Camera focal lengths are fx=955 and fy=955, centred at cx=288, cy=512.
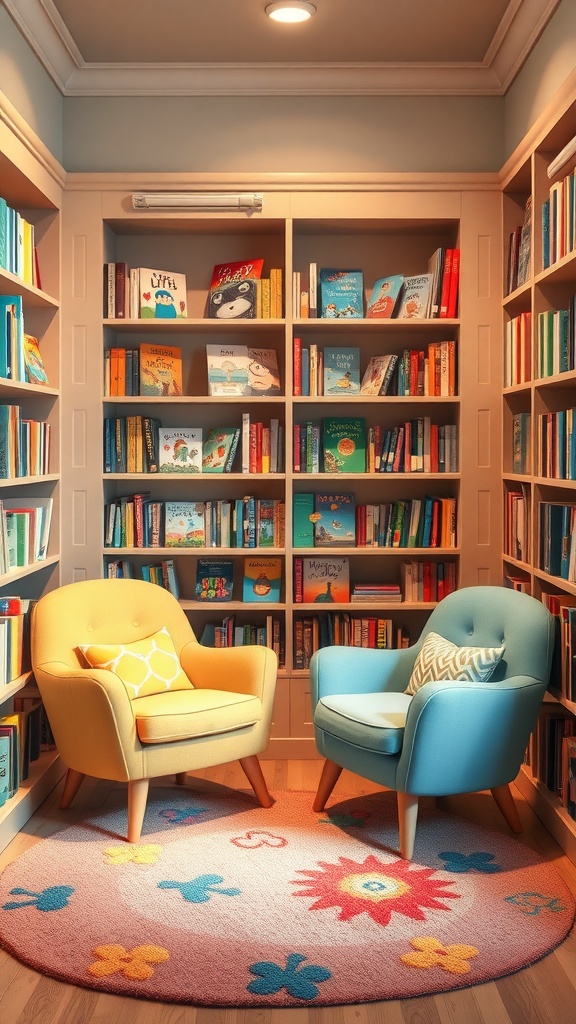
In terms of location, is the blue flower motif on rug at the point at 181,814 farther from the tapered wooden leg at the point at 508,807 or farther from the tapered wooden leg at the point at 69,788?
the tapered wooden leg at the point at 508,807

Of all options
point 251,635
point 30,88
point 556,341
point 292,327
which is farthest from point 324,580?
point 30,88

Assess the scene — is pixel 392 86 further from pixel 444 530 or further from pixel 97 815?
pixel 97 815

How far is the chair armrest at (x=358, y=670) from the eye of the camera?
141 inches

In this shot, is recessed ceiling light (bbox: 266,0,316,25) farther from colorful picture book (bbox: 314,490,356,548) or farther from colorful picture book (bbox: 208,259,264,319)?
colorful picture book (bbox: 314,490,356,548)

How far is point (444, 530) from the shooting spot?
4266 millimetres

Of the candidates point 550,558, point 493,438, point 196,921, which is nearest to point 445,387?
point 493,438

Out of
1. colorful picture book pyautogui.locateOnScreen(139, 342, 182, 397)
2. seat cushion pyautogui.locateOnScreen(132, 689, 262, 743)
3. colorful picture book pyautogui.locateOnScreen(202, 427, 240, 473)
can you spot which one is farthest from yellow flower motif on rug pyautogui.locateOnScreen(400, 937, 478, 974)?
colorful picture book pyautogui.locateOnScreen(139, 342, 182, 397)

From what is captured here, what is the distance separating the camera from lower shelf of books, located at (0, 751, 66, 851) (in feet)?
10.6

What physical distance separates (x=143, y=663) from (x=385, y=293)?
6.39 ft

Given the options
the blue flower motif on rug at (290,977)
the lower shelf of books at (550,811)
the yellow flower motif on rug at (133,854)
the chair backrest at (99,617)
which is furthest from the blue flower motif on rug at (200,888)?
the lower shelf of books at (550,811)

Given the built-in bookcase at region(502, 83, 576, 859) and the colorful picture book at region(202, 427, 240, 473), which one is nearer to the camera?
the built-in bookcase at region(502, 83, 576, 859)

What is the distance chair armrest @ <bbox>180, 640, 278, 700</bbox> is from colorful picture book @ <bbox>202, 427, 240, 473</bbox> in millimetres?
852

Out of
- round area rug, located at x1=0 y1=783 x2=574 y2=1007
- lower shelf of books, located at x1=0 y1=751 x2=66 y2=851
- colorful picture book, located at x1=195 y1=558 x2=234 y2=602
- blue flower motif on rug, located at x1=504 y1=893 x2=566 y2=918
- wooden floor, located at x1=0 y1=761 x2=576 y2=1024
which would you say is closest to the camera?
wooden floor, located at x1=0 y1=761 x2=576 y2=1024

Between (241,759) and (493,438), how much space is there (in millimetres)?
1773
